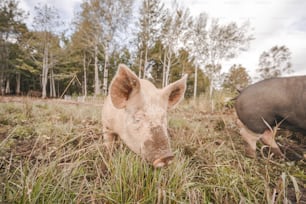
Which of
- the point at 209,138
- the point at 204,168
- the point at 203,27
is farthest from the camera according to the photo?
the point at 203,27

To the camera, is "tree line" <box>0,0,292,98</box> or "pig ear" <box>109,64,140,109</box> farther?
"tree line" <box>0,0,292,98</box>

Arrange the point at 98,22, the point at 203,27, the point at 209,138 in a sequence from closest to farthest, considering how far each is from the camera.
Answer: the point at 209,138 → the point at 98,22 → the point at 203,27

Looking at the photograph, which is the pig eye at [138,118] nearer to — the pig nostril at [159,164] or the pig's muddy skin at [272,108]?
the pig nostril at [159,164]

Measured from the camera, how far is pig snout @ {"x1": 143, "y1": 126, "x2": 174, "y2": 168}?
4.19ft

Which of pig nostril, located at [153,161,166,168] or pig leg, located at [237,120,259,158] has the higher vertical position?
pig nostril, located at [153,161,166,168]

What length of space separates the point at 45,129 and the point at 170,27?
18703 mm

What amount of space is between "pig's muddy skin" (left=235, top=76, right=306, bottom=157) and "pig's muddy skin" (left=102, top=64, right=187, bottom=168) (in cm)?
130

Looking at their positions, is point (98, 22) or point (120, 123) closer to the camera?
point (120, 123)

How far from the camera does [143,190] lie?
124 cm

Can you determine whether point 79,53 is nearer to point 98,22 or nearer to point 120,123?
point 98,22

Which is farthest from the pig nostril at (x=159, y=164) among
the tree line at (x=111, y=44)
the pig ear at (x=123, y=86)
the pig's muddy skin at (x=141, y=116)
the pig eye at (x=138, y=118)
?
the tree line at (x=111, y=44)

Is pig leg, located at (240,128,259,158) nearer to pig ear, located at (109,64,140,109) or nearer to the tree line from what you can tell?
pig ear, located at (109,64,140,109)

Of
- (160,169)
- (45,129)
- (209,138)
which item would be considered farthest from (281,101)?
(45,129)

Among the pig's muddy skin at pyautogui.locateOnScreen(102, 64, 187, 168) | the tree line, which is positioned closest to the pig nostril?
the pig's muddy skin at pyautogui.locateOnScreen(102, 64, 187, 168)
